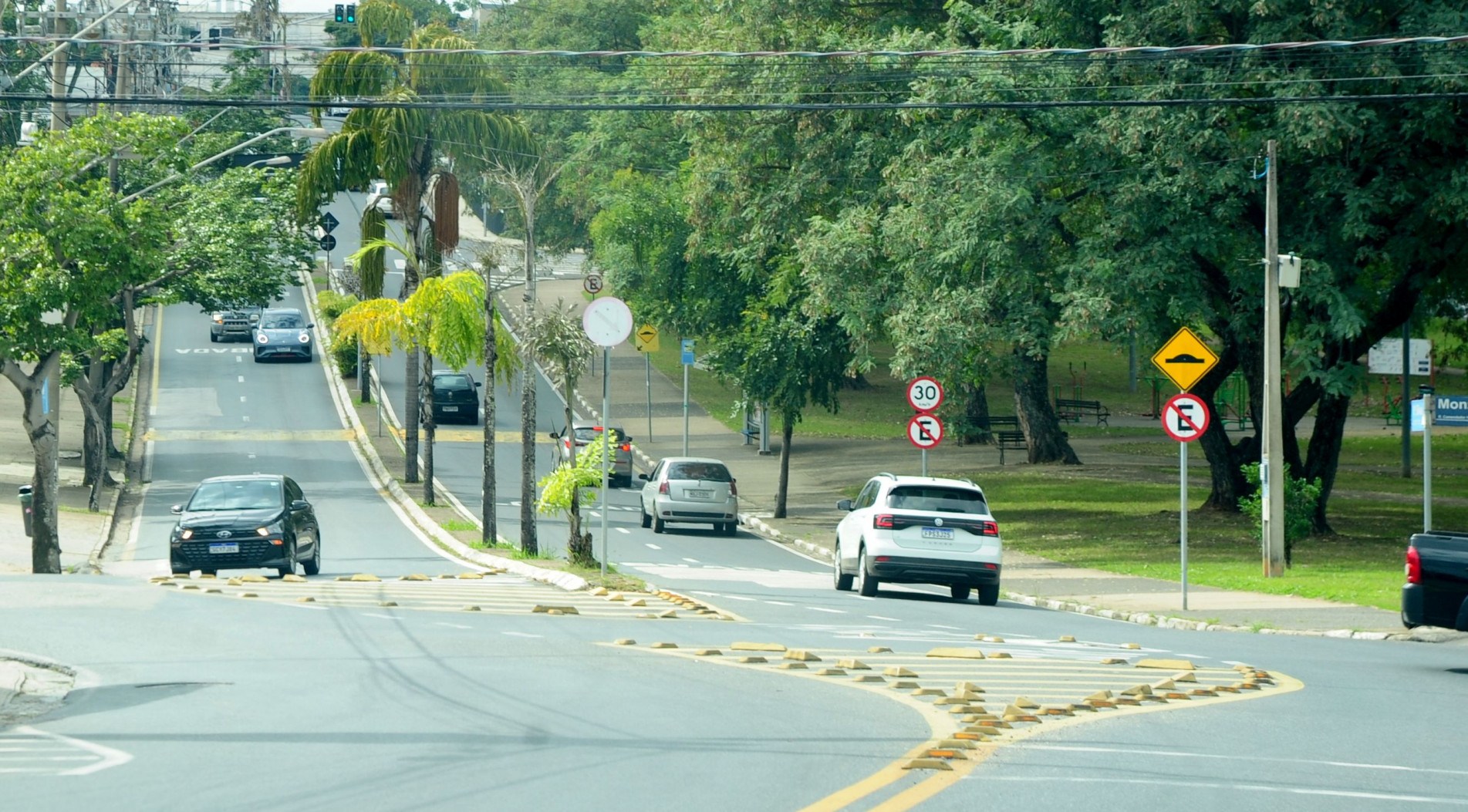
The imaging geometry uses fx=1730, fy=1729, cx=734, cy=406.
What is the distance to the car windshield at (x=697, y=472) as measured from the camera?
118 ft

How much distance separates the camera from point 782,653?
14.5 meters

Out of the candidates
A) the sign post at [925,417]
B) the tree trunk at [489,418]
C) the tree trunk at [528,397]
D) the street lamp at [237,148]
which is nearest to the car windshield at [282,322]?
the street lamp at [237,148]

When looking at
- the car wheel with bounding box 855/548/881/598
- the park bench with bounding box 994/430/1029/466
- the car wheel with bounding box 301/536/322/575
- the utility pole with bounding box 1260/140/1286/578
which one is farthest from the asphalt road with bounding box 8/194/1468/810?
the park bench with bounding box 994/430/1029/466

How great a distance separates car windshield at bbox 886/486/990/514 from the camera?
72.4 ft

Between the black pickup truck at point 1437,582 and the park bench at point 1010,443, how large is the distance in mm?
32682

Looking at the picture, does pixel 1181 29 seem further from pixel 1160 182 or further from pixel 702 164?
pixel 702 164

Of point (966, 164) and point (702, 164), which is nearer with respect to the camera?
point (966, 164)

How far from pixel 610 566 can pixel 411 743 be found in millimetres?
14207

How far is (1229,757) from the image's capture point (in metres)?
9.84

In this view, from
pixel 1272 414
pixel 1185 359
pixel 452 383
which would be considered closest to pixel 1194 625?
pixel 1185 359

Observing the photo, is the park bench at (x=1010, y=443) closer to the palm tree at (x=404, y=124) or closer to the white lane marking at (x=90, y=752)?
the palm tree at (x=404, y=124)

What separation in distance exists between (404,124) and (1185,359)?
22.9 meters

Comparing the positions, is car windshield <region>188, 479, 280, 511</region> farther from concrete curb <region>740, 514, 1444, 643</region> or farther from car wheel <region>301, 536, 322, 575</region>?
concrete curb <region>740, 514, 1444, 643</region>

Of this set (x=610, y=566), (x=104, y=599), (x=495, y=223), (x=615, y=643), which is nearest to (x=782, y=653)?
(x=615, y=643)
